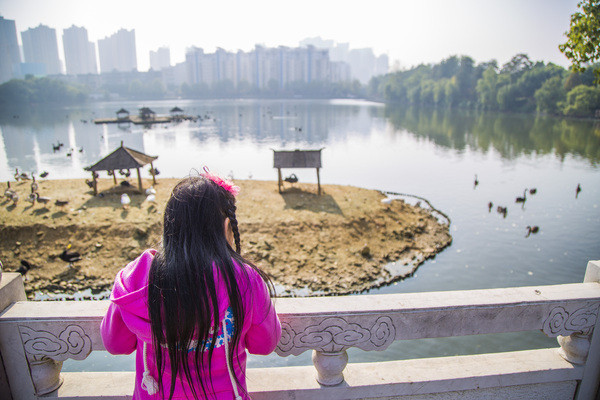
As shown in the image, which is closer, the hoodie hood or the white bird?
the hoodie hood

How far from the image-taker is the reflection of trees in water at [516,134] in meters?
33.2

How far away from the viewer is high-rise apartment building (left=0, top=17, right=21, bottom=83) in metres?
118

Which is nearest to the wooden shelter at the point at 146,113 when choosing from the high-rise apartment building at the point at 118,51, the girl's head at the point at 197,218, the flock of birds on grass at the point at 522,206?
the flock of birds on grass at the point at 522,206

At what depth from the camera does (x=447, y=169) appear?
26.5 metres

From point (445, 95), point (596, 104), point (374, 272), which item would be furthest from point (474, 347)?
point (445, 95)

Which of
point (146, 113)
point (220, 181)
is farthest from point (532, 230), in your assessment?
point (146, 113)

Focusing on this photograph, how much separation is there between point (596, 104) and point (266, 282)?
6024cm

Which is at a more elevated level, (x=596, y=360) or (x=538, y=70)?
(x=538, y=70)

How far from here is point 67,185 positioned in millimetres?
17672

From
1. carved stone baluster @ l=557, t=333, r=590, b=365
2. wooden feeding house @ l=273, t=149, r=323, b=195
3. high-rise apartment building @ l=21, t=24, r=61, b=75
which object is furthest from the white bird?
high-rise apartment building @ l=21, t=24, r=61, b=75

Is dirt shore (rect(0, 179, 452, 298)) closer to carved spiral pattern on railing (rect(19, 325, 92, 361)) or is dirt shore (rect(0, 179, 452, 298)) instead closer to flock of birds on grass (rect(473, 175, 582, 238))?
Answer: flock of birds on grass (rect(473, 175, 582, 238))

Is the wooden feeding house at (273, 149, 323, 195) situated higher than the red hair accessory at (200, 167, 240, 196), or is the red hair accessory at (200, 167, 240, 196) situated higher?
the red hair accessory at (200, 167, 240, 196)

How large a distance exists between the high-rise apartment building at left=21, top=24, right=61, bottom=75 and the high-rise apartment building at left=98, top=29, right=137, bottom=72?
76.7ft

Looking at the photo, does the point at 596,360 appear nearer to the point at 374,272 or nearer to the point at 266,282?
the point at 266,282
